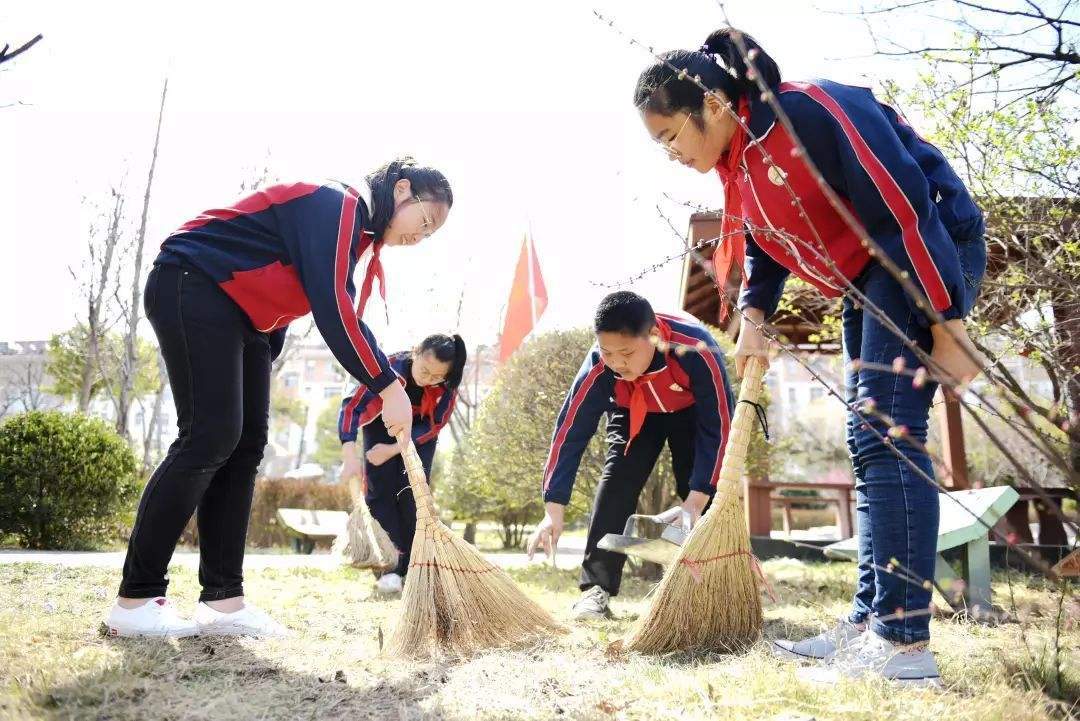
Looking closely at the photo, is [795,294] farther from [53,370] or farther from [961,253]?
[53,370]

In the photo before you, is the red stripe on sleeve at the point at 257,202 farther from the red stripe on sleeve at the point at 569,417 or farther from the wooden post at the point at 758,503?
the wooden post at the point at 758,503

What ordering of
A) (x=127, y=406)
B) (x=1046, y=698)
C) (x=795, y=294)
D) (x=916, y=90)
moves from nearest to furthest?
1. (x=1046, y=698)
2. (x=916, y=90)
3. (x=795, y=294)
4. (x=127, y=406)

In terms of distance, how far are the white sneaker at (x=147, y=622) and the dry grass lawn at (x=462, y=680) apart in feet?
0.16

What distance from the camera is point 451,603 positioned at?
2467 mm

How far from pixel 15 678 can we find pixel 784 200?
2.10 metres

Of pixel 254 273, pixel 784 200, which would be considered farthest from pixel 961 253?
pixel 254 273

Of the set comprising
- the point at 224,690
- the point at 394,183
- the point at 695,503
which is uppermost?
the point at 394,183

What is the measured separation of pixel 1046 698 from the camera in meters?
1.55

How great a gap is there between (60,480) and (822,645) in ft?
22.9

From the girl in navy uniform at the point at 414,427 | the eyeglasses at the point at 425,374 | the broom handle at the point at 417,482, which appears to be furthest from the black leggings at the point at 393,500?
the broom handle at the point at 417,482

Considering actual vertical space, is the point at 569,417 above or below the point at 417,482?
above

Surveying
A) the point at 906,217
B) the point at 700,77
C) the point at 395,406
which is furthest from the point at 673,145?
the point at 395,406

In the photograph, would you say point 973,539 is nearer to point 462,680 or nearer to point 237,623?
point 462,680

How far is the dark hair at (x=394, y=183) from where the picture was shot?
258 centimetres
